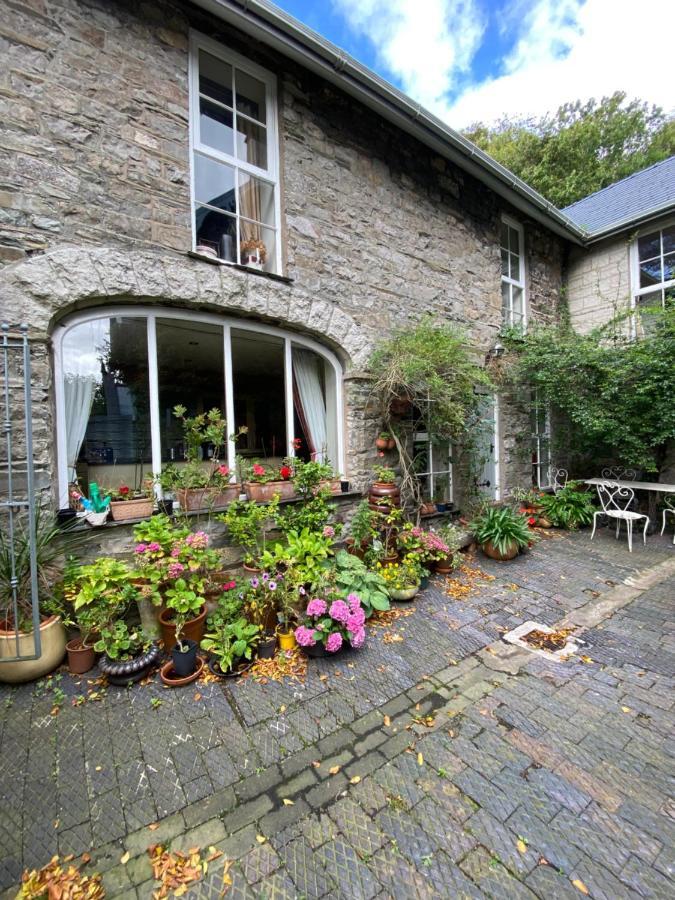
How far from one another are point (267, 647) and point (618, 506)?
5931mm

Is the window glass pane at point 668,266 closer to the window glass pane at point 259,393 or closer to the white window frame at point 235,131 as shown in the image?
the white window frame at point 235,131

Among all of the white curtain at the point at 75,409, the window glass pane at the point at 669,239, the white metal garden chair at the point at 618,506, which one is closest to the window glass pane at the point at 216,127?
the white curtain at the point at 75,409

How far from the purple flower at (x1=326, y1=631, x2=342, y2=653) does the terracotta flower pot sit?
61.6 inches

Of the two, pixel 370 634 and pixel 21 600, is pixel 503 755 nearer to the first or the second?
pixel 370 634

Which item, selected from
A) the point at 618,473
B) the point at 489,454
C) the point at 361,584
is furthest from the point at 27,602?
the point at 618,473

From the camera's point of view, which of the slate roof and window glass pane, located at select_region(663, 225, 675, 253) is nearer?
window glass pane, located at select_region(663, 225, 675, 253)

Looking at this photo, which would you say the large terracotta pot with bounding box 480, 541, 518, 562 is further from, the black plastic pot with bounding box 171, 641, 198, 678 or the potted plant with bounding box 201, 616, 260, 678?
the black plastic pot with bounding box 171, 641, 198, 678

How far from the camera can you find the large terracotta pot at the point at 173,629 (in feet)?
8.54

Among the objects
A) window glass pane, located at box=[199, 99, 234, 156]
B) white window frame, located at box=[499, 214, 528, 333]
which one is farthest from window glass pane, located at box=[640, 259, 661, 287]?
window glass pane, located at box=[199, 99, 234, 156]

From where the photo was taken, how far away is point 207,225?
11.3 ft

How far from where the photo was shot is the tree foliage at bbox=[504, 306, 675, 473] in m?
5.14

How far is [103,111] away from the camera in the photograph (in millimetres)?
2846

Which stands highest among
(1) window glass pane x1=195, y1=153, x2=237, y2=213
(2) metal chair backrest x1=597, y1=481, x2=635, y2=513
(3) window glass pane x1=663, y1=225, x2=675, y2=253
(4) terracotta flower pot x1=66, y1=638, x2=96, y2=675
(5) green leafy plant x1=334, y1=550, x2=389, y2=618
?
(3) window glass pane x1=663, y1=225, x2=675, y2=253

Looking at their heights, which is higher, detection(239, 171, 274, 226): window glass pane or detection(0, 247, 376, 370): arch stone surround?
detection(239, 171, 274, 226): window glass pane
